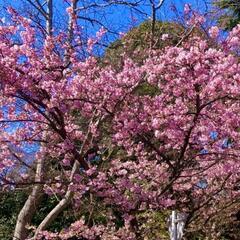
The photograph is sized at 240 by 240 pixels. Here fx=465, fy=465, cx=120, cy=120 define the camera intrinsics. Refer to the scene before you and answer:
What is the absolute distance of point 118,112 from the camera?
419 cm

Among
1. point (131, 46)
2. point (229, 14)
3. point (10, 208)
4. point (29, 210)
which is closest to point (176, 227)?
point (29, 210)

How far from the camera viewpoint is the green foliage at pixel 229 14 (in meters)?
10.9

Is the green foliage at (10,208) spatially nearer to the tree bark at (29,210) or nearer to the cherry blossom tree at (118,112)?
the tree bark at (29,210)

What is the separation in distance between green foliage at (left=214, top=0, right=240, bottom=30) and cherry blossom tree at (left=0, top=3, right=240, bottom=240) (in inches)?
239

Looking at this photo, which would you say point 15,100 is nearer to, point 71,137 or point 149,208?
point 71,137

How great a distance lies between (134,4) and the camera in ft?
19.2

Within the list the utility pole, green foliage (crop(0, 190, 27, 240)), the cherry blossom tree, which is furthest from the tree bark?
green foliage (crop(0, 190, 27, 240))

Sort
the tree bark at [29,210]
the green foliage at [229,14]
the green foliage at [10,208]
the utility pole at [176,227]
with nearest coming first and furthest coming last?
the utility pole at [176,227] < the tree bark at [29,210] < the green foliage at [10,208] < the green foliage at [229,14]

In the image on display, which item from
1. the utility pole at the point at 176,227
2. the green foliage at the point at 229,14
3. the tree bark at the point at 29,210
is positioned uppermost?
the green foliage at the point at 229,14

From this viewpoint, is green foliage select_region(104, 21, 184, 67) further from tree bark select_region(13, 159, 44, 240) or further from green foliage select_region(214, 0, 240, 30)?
green foliage select_region(214, 0, 240, 30)

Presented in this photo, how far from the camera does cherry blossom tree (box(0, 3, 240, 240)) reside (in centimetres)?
385

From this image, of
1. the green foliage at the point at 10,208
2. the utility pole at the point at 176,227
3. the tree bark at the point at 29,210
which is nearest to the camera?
the utility pole at the point at 176,227

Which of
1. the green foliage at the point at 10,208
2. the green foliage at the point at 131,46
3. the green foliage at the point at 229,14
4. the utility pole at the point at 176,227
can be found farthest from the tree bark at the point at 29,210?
the green foliage at the point at 229,14

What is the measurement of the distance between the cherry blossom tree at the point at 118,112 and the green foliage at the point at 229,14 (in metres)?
6.08
